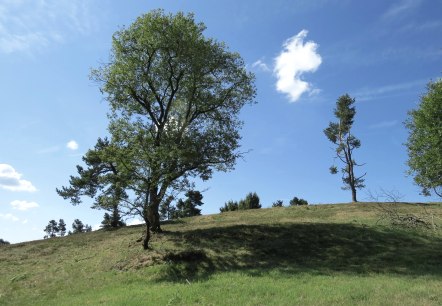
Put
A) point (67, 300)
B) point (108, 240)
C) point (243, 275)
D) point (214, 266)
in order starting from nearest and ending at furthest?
point (67, 300), point (243, 275), point (214, 266), point (108, 240)

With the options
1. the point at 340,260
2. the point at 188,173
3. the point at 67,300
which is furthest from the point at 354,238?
the point at 67,300

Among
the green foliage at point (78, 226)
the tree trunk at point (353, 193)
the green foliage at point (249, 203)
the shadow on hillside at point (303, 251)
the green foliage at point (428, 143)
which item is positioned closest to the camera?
the shadow on hillside at point (303, 251)

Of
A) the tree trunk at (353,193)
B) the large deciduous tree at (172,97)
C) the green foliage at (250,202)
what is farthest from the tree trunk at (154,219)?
the green foliage at (250,202)

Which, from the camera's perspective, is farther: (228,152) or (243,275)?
(228,152)

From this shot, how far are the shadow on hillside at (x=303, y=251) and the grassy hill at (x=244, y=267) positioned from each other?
6 cm

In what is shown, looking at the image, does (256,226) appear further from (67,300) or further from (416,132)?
(67,300)

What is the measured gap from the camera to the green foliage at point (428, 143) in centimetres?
3167

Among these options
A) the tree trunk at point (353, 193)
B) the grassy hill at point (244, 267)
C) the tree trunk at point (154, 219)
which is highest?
the tree trunk at point (353, 193)

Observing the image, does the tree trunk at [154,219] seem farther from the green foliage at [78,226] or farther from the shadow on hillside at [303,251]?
the green foliage at [78,226]

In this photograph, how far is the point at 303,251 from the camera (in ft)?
85.9

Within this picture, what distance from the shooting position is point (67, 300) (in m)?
19.3

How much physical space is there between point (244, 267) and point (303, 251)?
5113mm

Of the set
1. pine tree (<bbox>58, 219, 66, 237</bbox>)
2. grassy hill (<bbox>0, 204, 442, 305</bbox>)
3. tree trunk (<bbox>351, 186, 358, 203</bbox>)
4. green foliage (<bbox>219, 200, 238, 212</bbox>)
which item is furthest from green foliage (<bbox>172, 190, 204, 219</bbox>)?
pine tree (<bbox>58, 219, 66, 237</bbox>)

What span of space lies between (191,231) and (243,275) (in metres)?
13.5
